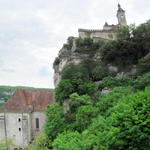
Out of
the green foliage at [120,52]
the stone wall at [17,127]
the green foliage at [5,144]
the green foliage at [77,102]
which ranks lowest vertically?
the green foliage at [5,144]

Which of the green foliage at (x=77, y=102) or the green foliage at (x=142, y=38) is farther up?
the green foliage at (x=142, y=38)

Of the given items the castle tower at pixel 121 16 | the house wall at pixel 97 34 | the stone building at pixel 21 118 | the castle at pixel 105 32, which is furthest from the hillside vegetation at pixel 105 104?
the castle tower at pixel 121 16

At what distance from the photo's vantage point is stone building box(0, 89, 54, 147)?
24125mm

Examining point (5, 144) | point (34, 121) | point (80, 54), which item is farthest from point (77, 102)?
point (5, 144)

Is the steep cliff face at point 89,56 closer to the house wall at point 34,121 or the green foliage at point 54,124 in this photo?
the house wall at point 34,121

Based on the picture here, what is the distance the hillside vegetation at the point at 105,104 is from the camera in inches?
303

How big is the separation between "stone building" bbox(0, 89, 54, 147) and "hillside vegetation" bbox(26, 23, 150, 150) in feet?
18.8

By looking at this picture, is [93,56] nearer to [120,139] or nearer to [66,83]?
[66,83]

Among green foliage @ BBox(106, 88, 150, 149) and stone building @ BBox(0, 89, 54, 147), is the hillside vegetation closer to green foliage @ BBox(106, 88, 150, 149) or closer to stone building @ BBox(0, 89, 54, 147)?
green foliage @ BBox(106, 88, 150, 149)

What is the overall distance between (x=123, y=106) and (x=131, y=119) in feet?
3.73

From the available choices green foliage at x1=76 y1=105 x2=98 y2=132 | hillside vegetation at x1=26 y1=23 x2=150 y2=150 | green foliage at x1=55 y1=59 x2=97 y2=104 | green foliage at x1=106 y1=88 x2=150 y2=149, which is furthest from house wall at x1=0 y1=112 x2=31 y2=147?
green foliage at x1=106 y1=88 x2=150 y2=149

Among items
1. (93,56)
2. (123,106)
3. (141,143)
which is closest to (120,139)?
(141,143)

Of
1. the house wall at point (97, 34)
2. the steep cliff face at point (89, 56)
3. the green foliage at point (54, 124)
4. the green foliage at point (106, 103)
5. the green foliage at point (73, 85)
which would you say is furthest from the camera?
the house wall at point (97, 34)

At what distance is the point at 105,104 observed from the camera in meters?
13.1
